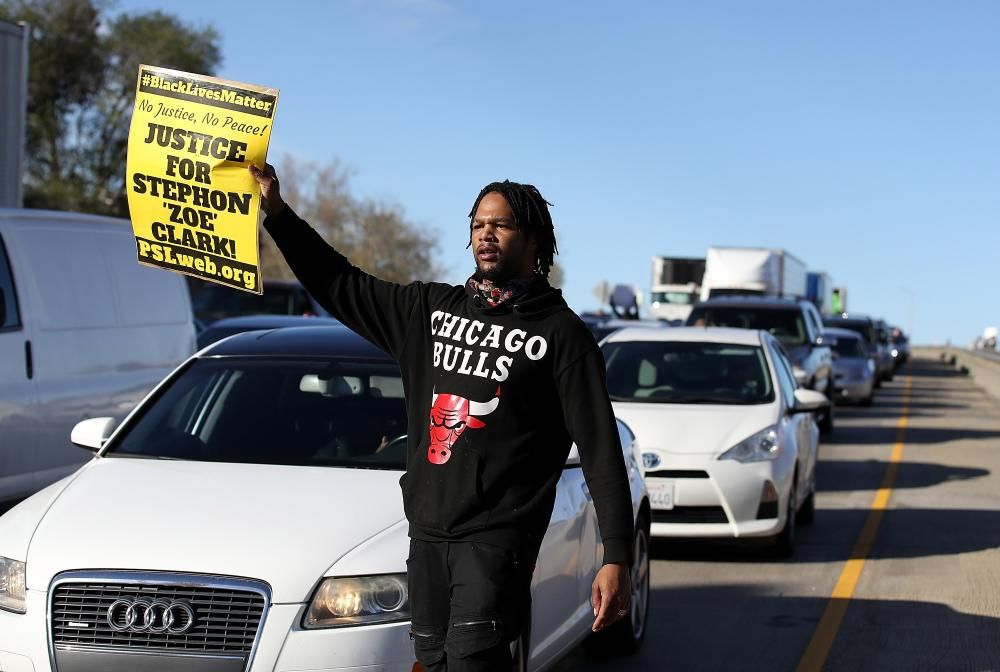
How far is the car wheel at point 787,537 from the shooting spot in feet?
34.1

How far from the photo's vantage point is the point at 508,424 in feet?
13.2

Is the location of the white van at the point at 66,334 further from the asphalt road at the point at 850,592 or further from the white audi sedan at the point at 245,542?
the asphalt road at the point at 850,592

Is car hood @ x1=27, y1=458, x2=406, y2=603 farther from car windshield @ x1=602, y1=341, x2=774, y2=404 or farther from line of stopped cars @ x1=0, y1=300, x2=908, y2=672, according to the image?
car windshield @ x1=602, y1=341, x2=774, y2=404

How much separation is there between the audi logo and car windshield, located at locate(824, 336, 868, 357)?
2655cm

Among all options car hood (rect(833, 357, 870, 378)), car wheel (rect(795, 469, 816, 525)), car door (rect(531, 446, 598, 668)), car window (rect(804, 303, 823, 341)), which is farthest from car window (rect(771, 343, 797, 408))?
car hood (rect(833, 357, 870, 378))

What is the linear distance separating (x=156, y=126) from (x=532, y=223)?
49.1 inches

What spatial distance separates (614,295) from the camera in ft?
155

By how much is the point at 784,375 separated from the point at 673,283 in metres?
31.9

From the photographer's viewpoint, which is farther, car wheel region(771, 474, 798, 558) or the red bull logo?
car wheel region(771, 474, 798, 558)

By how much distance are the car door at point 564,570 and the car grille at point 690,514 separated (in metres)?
3.93

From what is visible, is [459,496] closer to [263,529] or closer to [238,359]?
[263,529]

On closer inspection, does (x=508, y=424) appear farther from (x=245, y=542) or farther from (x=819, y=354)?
(x=819, y=354)

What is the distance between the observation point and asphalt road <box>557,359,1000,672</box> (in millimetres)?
7402

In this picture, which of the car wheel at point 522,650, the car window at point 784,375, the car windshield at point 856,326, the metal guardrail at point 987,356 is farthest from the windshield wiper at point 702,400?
the metal guardrail at point 987,356
